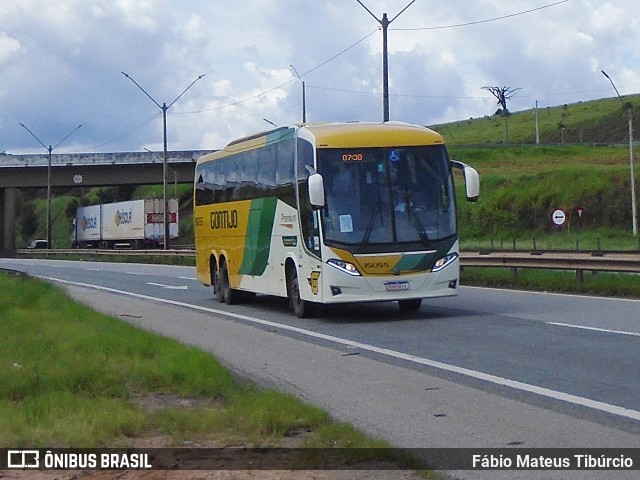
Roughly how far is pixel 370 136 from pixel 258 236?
400cm

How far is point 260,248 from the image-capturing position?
21844mm

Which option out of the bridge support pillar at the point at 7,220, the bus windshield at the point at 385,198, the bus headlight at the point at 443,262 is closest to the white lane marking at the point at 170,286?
the bus windshield at the point at 385,198

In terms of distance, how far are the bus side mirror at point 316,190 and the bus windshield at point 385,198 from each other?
0.54 m

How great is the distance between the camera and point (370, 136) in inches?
744

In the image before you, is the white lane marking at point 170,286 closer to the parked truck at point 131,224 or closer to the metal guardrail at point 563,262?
the metal guardrail at point 563,262

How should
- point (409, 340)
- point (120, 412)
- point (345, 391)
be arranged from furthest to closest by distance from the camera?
point (409, 340) < point (345, 391) < point (120, 412)

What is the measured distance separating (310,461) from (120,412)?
231cm

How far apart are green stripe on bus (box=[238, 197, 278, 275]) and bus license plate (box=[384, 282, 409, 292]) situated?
10.8 feet

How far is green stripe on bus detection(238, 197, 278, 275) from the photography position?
21234 mm

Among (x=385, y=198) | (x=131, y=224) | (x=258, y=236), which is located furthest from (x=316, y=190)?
A: (x=131, y=224)

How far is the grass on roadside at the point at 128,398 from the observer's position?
8.76 m

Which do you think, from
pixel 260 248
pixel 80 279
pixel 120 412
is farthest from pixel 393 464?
pixel 80 279

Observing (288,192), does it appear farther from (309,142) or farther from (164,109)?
(164,109)

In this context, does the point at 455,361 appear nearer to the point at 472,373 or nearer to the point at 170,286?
the point at 472,373
